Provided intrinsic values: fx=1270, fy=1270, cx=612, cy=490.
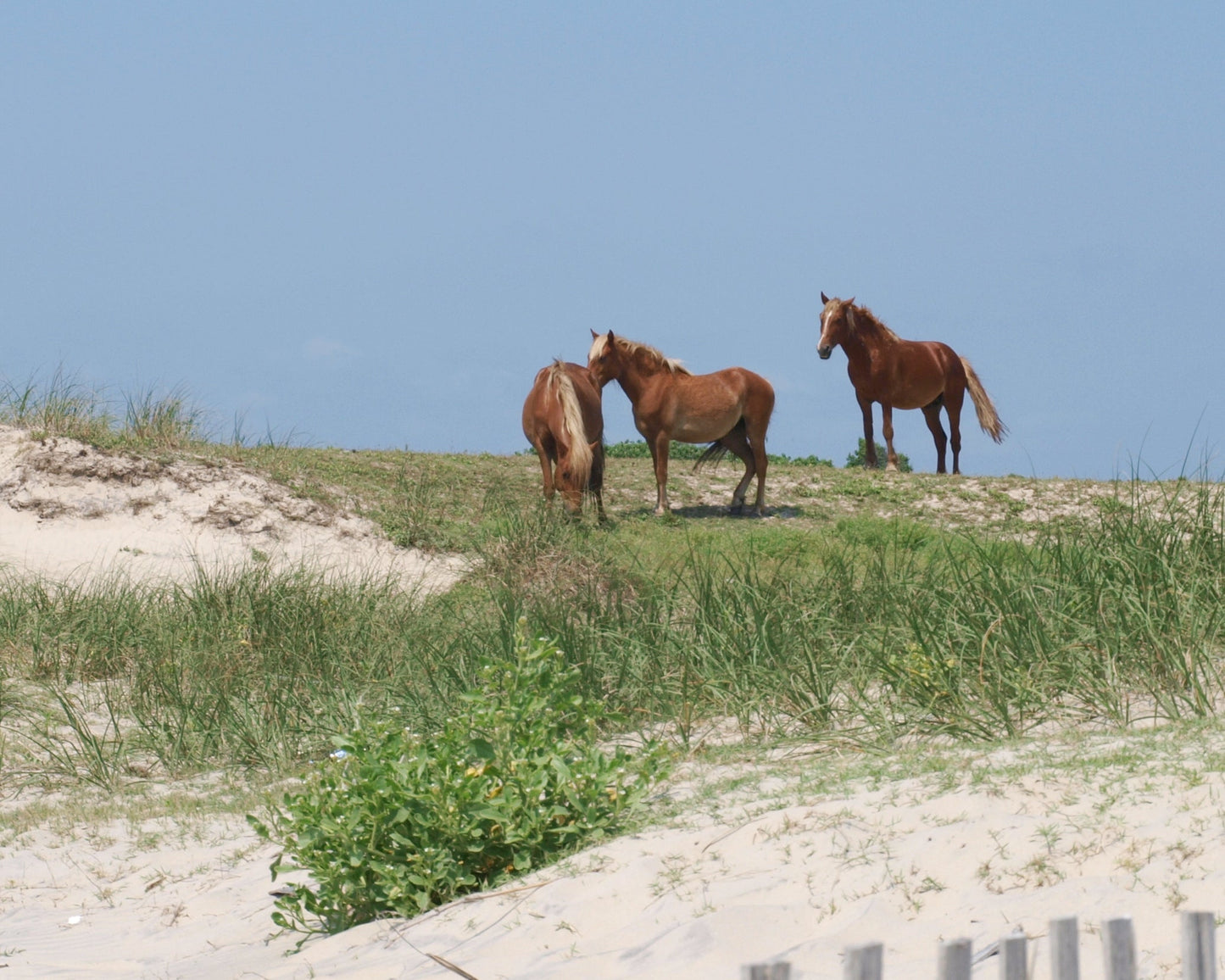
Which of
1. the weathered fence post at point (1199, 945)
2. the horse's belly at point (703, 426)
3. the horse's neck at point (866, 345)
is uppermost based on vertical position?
the horse's neck at point (866, 345)

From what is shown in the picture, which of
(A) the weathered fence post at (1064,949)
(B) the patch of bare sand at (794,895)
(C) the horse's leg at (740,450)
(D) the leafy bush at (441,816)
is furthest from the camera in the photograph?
(C) the horse's leg at (740,450)

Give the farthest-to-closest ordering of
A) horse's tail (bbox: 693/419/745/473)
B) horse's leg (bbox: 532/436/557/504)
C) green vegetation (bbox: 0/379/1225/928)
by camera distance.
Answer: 1. horse's tail (bbox: 693/419/745/473)
2. horse's leg (bbox: 532/436/557/504)
3. green vegetation (bbox: 0/379/1225/928)

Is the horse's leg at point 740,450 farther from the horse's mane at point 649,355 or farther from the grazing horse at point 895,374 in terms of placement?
the grazing horse at point 895,374

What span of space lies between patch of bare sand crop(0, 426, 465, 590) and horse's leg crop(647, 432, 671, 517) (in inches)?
113

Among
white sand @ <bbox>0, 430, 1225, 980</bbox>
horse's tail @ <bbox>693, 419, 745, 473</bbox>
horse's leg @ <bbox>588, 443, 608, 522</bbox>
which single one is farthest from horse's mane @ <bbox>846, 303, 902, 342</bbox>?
white sand @ <bbox>0, 430, 1225, 980</bbox>

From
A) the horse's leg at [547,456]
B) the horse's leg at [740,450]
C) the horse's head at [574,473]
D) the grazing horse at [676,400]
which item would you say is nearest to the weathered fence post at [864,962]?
the horse's head at [574,473]

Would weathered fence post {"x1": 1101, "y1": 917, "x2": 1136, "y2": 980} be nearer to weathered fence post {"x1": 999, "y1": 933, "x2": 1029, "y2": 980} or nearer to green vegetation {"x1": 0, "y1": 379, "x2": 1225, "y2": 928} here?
weathered fence post {"x1": 999, "y1": 933, "x2": 1029, "y2": 980}

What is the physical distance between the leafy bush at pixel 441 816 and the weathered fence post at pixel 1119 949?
268cm

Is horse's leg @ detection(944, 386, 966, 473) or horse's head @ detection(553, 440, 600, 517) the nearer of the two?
horse's head @ detection(553, 440, 600, 517)

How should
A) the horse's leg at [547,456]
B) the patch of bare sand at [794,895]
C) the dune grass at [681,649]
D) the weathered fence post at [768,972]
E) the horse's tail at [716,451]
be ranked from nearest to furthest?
the weathered fence post at [768,972]
the patch of bare sand at [794,895]
the dune grass at [681,649]
the horse's leg at [547,456]
the horse's tail at [716,451]

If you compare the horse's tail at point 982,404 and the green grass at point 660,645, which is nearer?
the green grass at point 660,645

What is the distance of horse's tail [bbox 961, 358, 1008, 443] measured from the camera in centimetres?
2216

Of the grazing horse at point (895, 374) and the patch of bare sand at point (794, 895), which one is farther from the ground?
the grazing horse at point (895, 374)

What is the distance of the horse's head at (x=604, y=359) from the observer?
1591cm
